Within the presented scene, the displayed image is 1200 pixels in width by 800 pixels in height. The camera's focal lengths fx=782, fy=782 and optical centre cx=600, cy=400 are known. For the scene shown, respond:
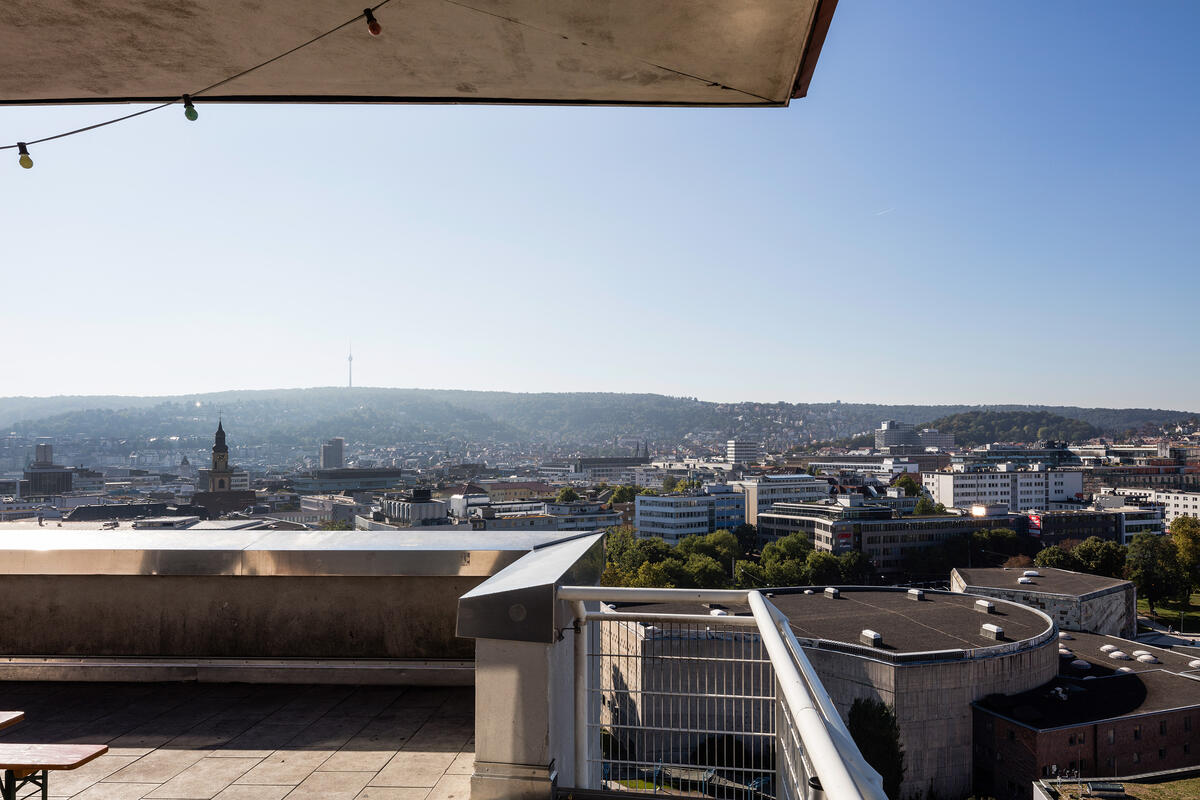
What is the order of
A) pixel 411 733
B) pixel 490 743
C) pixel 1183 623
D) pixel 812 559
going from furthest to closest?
pixel 812 559 < pixel 1183 623 < pixel 411 733 < pixel 490 743

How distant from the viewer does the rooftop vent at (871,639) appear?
22016mm

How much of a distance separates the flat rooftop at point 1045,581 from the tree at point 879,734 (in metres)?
18.8

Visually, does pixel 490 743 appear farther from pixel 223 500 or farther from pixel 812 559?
pixel 223 500

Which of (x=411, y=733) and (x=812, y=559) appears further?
(x=812, y=559)

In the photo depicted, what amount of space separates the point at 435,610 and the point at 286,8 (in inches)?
98.6

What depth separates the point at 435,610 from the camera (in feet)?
11.8

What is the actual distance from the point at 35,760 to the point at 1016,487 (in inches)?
3804

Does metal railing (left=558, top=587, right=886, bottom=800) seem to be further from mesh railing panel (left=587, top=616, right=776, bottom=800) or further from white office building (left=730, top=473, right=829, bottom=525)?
white office building (left=730, top=473, right=829, bottom=525)

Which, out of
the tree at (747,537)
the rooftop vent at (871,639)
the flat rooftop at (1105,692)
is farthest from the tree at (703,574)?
the rooftop vent at (871,639)

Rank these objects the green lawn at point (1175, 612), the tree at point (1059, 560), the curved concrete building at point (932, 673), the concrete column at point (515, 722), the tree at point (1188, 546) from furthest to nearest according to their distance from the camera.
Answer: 1. the tree at point (1059, 560)
2. the tree at point (1188, 546)
3. the green lawn at point (1175, 612)
4. the curved concrete building at point (932, 673)
5. the concrete column at point (515, 722)


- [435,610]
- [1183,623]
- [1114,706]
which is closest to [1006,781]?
[1114,706]

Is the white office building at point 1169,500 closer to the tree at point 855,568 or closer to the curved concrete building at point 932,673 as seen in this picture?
Answer: the tree at point 855,568

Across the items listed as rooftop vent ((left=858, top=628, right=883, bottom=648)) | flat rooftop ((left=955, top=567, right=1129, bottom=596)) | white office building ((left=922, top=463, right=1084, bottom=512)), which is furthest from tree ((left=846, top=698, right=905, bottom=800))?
white office building ((left=922, top=463, right=1084, bottom=512))

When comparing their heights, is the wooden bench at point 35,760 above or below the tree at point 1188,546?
above
